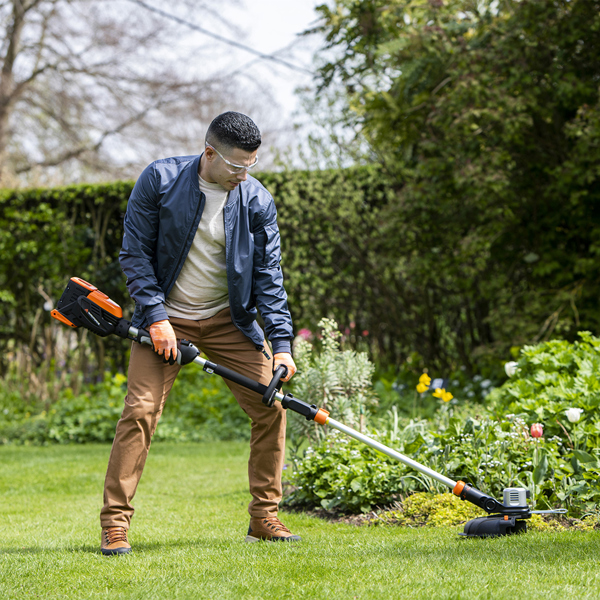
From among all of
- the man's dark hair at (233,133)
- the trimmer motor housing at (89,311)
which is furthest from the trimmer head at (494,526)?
the man's dark hair at (233,133)

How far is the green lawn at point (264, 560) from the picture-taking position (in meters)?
2.37

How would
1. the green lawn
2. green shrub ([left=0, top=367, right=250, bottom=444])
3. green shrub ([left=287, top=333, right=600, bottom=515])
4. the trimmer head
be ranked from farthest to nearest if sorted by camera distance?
green shrub ([left=0, top=367, right=250, bottom=444]) < green shrub ([left=287, top=333, right=600, bottom=515]) < the trimmer head < the green lawn

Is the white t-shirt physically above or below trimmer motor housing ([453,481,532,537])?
above

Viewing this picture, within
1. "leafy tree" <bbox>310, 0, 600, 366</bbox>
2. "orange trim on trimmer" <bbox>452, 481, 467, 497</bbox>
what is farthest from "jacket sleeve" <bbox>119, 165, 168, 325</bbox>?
"leafy tree" <bbox>310, 0, 600, 366</bbox>

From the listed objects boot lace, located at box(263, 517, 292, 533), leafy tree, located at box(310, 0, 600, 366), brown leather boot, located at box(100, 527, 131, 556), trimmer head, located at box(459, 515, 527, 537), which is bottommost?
brown leather boot, located at box(100, 527, 131, 556)

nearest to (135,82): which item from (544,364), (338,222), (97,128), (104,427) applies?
(97,128)

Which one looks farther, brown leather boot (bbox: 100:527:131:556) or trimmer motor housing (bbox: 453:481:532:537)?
trimmer motor housing (bbox: 453:481:532:537)

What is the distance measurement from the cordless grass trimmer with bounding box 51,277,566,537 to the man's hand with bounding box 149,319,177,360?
66 mm

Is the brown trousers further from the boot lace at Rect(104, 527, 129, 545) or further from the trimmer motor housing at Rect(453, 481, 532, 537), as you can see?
the trimmer motor housing at Rect(453, 481, 532, 537)

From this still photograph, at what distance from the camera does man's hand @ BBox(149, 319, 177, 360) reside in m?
2.98

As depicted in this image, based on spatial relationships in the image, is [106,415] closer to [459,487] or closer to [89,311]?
[89,311]

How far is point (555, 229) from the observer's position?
6.40m

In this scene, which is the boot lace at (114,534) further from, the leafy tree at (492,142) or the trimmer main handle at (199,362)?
the leafy tree at (492,142)

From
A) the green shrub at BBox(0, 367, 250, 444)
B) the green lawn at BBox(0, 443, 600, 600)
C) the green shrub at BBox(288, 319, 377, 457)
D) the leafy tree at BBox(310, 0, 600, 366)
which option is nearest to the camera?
the green lawn at BBox(0, 443, 600, 600)
